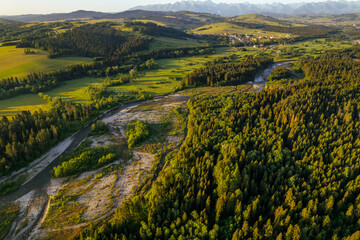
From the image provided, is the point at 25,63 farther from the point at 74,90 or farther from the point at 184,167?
the point at 184,167

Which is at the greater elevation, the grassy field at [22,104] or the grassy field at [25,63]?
the grassy field at [25,63]

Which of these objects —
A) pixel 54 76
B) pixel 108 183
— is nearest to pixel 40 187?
pixel 108 183

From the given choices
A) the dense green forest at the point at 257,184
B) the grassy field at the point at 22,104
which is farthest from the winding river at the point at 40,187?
the grassy field at the point at 22,104

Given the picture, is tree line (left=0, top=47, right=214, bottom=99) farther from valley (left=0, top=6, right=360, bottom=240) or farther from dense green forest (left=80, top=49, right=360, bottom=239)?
dense green forest (left=80, top=49, right=360, bottom=239)

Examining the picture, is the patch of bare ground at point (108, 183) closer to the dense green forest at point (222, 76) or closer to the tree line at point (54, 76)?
the dense green forest at point (222, 76)

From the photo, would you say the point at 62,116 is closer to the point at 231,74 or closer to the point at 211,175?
the point at 211,175

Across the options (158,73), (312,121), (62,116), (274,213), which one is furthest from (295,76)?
(62,116)
